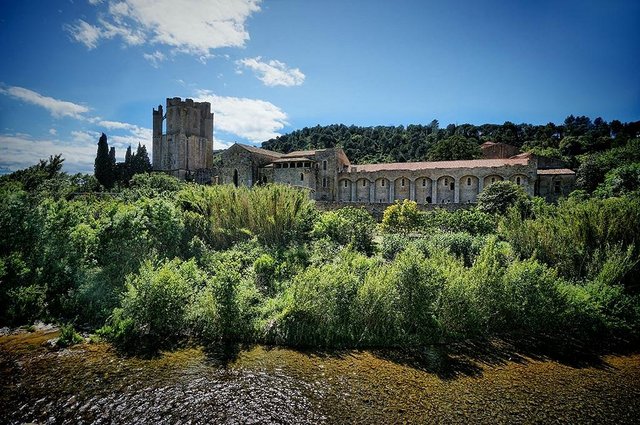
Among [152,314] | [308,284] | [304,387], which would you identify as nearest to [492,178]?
[308,284]

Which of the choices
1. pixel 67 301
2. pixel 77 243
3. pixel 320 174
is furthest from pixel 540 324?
pixel 320 174

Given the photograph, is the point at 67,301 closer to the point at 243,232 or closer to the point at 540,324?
the point at 243,232

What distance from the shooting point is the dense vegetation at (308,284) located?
8266mm

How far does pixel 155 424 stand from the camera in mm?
5285

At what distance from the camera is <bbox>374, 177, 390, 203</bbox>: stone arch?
3222 centimetres

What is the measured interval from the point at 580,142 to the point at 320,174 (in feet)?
129

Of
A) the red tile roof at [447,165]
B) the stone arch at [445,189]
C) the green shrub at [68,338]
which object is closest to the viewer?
the green shrub at [68,338]

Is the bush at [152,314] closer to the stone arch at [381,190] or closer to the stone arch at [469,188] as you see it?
the stone arch at [381,190]

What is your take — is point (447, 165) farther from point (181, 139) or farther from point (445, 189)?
point (181, 139)

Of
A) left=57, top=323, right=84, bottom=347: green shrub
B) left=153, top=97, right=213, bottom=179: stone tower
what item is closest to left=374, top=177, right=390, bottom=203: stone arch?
left=153, top=97, right=213, bottom=179: stone tower

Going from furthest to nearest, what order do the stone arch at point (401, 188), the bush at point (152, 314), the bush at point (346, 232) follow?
the stone arch at point (401, 188) < the bush at point (346, 232) < the bush at point (152, 314)

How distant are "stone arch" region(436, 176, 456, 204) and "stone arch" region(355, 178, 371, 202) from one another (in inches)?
244

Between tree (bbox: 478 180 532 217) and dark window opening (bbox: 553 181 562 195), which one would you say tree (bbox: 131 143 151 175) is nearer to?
tree (bbox: 478 180 532 217)

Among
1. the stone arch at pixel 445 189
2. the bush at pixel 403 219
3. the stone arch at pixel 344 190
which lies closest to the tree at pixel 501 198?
the bush at pixel 403 219
